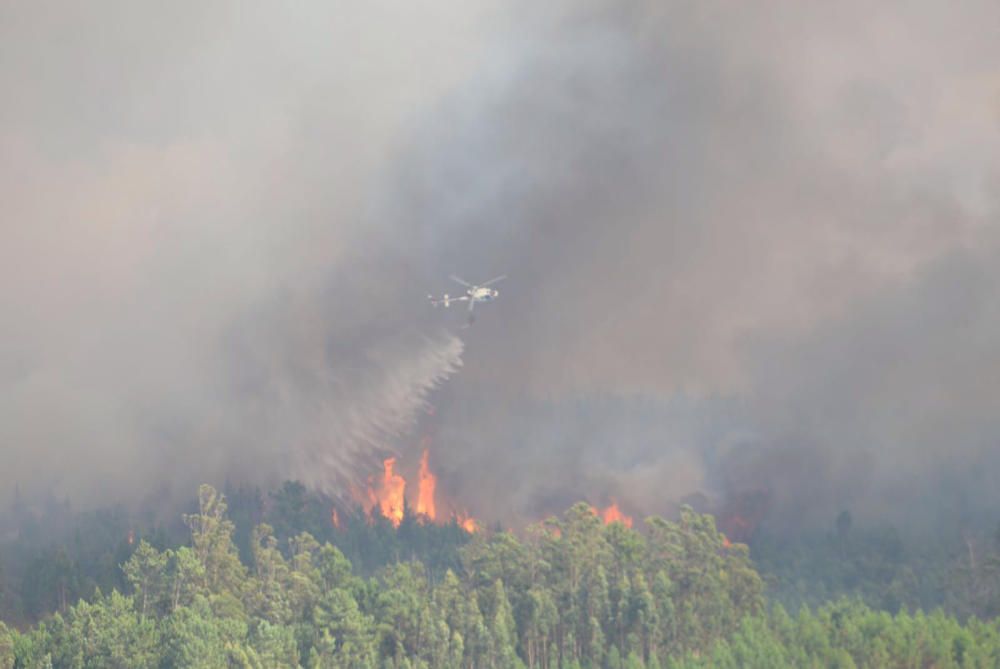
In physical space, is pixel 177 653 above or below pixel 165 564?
below

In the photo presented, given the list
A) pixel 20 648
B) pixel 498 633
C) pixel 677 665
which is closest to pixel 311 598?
pixel 498 633

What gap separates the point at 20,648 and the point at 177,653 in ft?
73.1

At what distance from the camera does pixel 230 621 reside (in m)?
181

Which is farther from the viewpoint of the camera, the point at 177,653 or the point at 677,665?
the point at 677,665

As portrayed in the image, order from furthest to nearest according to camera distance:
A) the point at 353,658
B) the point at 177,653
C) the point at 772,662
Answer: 1. the point at 772,662
2. the point at 353,658
3. the point at 177,653

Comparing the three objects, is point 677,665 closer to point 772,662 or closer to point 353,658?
point 772,662

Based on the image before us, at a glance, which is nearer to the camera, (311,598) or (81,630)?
(81,630)

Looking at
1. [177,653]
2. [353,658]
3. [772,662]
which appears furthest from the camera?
[772,662]

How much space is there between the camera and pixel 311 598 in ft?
654

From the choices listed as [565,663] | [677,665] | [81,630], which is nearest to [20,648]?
[81,630]

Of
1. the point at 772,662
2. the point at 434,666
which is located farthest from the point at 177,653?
the point at 772,662

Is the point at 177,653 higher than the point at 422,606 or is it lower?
lower

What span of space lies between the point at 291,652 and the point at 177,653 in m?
15.6

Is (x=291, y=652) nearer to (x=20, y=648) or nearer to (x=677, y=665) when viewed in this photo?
(x=20, y=648)
